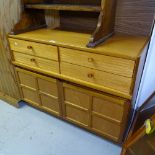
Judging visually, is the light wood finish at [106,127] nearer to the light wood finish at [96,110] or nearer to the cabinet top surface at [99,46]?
the light wood finish at [96,110]

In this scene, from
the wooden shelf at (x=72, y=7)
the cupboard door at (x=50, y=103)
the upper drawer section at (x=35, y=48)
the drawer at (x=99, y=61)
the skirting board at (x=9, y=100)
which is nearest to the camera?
the drawer at (x=99, y=61)

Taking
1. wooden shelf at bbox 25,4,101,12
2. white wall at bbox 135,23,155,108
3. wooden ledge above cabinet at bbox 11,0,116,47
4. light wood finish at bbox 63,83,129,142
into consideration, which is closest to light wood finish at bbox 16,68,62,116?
light wood finish at bbox 63,83,129,142

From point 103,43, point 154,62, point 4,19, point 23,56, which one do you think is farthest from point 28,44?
point 154,62

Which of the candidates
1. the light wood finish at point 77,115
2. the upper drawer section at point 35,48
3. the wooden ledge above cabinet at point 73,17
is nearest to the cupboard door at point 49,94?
the light wood finish at point 77,115

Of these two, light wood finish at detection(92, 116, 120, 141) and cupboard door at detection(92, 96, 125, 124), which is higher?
cupboard door at detection(92, 96, 125, 124)

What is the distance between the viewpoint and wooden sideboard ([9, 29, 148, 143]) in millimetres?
931

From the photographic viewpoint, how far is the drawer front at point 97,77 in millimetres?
944

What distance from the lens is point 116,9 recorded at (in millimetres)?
1146

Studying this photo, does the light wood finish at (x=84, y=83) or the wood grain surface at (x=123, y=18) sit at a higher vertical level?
the wood grain surface at (x=123, y=18)

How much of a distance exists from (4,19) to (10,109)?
92cm

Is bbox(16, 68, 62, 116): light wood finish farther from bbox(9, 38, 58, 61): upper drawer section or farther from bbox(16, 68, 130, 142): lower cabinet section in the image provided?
bbox(9, 38, 58, 61): upper drawer section

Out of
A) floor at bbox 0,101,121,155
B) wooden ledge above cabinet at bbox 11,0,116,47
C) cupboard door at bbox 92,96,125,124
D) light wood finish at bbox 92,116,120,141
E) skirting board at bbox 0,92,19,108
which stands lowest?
floor at bbox 0,101,121,155

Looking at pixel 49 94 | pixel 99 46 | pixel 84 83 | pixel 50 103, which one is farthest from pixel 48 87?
pixel 99 46

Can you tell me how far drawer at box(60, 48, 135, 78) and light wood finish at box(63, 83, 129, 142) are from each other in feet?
0.67
